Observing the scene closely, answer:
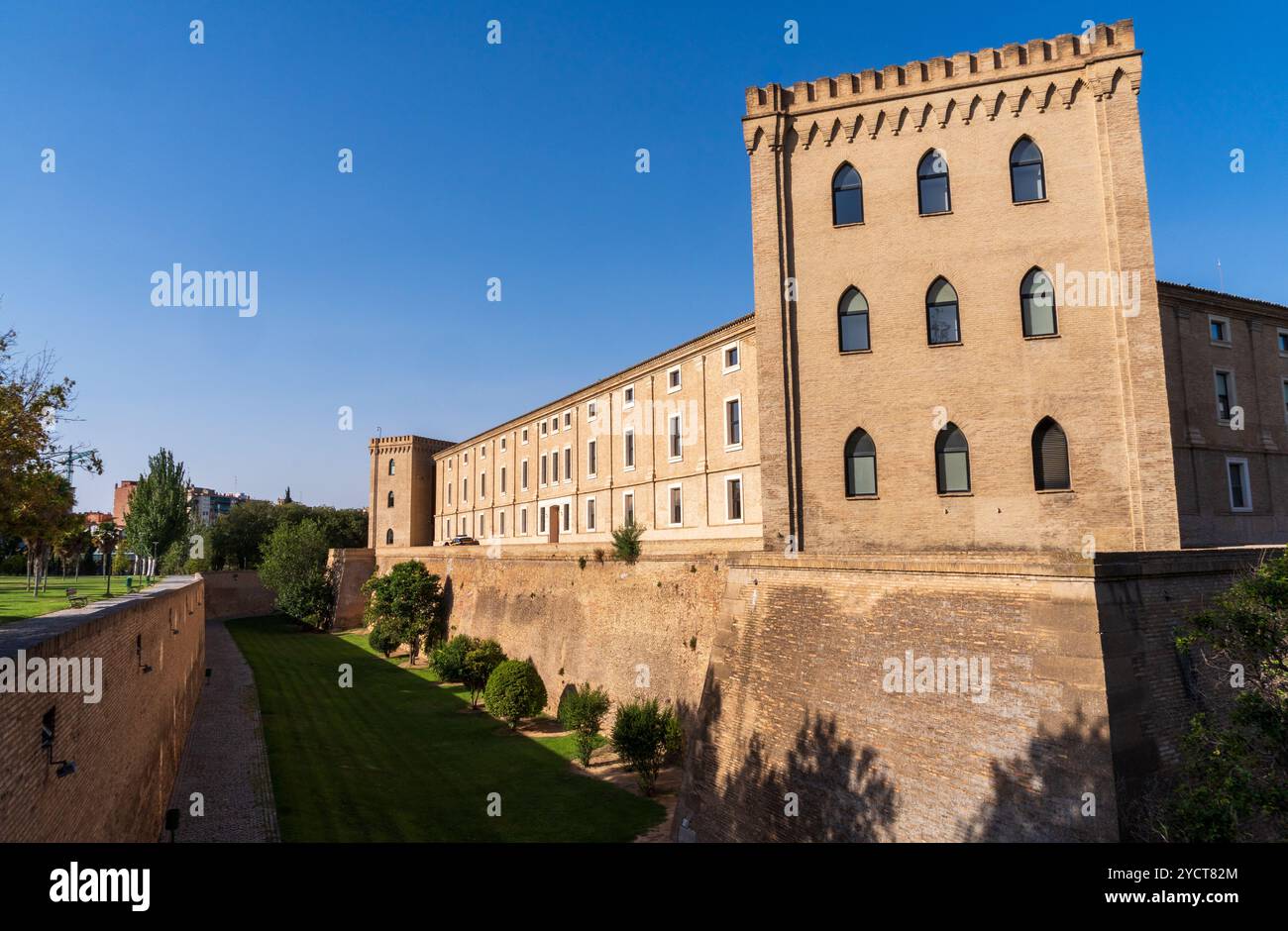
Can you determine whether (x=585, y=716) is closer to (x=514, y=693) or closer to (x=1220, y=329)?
(x=514, y=693)

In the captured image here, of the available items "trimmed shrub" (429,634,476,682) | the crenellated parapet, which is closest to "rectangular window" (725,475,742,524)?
"trimmed shrub" (429,634,476,682)

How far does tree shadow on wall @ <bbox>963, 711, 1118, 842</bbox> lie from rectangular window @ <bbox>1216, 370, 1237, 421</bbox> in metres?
20.4

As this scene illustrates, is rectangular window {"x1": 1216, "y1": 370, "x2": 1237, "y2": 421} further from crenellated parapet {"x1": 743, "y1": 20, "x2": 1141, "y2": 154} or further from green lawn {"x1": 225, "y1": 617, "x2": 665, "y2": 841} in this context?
green lawn {"x1": 225, "y1": 617, "x2": 665, "y2": 841}

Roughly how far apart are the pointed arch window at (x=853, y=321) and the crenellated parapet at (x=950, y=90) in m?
4.11

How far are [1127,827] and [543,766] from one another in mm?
16424

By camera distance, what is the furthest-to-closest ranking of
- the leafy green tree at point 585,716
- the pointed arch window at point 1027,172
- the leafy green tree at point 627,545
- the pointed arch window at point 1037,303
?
the leafy green tree at point 627,545 → the leafy green tree at point 585,716 → the pointed arch window at point 1027,172 → the pointed arch window at point 1037,303

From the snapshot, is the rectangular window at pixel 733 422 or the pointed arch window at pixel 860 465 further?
the rectangular window at pixel 733 422

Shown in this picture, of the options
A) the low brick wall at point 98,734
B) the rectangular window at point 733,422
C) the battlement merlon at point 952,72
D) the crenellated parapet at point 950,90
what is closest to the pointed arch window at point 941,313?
the crenellated parapet at point 950,90

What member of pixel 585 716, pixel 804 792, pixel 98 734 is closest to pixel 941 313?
pixel 804 792

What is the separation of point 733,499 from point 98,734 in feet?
78.7

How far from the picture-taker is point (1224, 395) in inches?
977

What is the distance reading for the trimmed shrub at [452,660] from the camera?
32.4 meters

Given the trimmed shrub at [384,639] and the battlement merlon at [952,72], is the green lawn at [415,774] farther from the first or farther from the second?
the battlement merlon at [952,72]

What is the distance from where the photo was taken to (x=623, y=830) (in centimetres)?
1719
